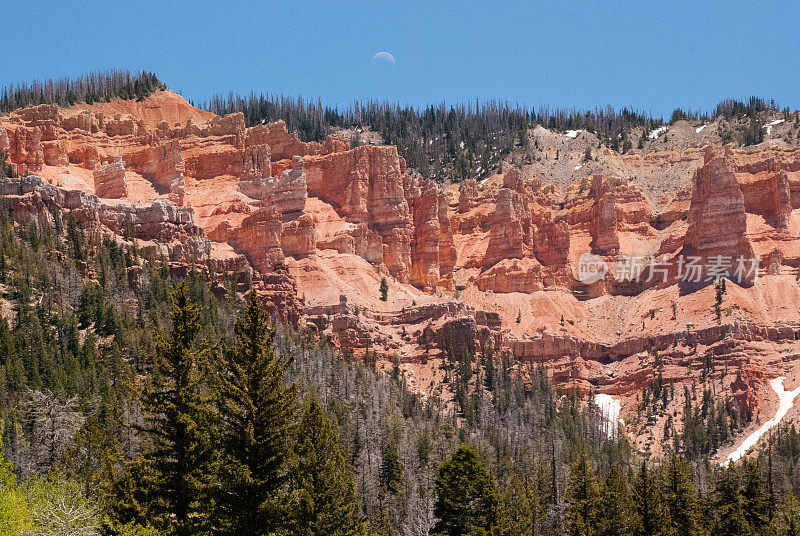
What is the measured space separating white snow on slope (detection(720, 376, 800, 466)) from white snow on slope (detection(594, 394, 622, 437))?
54.0 feet

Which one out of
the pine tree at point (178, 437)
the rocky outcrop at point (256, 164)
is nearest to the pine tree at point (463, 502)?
the pine tree at point (178, 437)

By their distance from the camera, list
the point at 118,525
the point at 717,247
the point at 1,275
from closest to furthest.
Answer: the point at 118,525, the point at 1,275, the point at 717,247

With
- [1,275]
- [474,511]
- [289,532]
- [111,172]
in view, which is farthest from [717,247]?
[289,532]

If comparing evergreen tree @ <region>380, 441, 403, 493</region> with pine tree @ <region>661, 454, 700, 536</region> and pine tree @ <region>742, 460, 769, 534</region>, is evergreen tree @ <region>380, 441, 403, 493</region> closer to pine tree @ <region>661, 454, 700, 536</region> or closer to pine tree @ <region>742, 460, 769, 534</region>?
pine tree @ <region>661, 454, 700, 536</region>

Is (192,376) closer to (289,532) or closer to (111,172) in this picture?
(289,532)

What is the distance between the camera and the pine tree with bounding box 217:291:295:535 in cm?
3797

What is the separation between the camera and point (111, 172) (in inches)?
6009

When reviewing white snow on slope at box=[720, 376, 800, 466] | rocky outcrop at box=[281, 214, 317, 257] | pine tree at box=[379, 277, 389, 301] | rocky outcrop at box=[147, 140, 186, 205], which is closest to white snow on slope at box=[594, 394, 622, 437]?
white snow on slope at box=[720, 376, 800, 466]

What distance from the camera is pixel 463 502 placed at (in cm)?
5316

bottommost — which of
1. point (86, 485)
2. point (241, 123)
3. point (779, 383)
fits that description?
point (779, 383)

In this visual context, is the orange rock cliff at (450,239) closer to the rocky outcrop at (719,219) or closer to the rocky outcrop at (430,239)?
the rocky outcrop at (719,219)

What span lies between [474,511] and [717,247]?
122 meters

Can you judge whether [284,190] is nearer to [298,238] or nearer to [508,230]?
[298,238]

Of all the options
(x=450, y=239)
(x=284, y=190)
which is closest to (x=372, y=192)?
(x=284, y=190)
